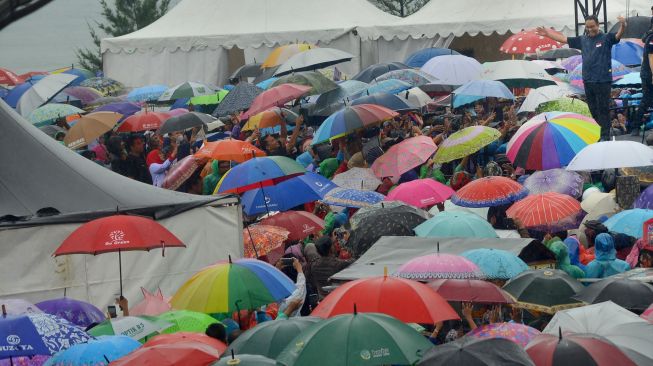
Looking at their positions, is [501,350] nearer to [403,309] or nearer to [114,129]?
[403,309]

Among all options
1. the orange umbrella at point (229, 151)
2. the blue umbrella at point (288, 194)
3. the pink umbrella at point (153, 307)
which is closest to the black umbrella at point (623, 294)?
the pink umbrella at point (153, 307)

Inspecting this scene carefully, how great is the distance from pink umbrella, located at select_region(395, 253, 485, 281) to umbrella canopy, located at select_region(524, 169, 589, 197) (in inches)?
176

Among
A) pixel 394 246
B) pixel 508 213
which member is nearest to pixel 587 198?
pixel 508 213

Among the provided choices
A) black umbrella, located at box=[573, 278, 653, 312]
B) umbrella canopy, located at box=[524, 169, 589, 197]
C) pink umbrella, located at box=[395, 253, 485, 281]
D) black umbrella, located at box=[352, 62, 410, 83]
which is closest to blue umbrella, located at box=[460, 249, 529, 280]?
pink umbrella, located at box=[395, 253, 485, 281]

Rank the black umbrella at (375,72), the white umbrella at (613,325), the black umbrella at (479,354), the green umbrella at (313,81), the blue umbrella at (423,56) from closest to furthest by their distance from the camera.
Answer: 1. the black umbrella at (479,354)
2. the white umbrella at (613,325)
3. the green umbrella at (313,81)
4. the black umbrella at (375,72)
5. the blue umbrella at (423,56)

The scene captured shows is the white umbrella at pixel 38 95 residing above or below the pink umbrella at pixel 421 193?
below

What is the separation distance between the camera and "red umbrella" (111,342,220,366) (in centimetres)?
789

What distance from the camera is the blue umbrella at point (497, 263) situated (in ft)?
34.4

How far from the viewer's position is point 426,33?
3089cm

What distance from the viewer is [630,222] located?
12.2 m

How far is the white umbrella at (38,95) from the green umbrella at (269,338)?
16.6m

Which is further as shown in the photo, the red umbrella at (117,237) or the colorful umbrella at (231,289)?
the red umbrella at (117,237)

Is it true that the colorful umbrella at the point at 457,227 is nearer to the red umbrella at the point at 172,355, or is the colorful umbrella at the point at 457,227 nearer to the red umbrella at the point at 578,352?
the red umbrella at the point at 172,355

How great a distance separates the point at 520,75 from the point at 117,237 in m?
9.67
